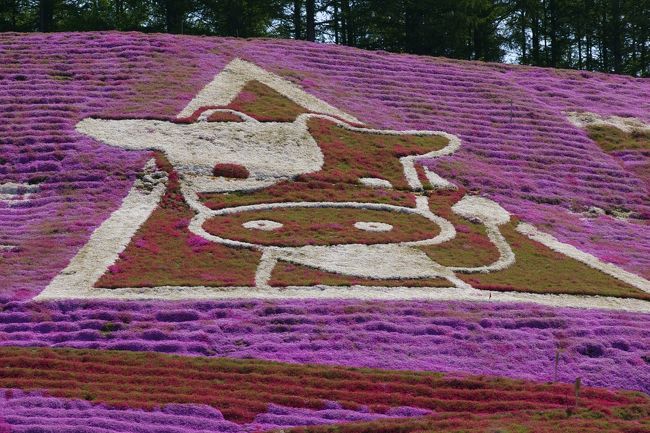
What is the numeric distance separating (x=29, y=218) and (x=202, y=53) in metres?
19.7

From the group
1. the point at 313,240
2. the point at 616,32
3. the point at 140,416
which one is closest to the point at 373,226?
the point at 313,240

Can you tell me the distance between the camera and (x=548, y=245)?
36.8 m

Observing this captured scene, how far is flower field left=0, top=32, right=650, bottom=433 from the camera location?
918 inches

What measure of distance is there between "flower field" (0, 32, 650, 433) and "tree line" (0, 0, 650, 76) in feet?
38.0

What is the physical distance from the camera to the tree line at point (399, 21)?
6756 centimetres

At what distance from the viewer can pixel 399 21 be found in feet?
228

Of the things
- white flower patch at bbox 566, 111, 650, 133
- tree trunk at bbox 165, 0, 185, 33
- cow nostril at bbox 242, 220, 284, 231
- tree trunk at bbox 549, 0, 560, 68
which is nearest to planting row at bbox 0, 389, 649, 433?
cow nostril at bbox 242, 220, 284, 231

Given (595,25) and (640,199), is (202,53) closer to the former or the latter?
(640,199)

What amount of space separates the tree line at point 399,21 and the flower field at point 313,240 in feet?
38.0

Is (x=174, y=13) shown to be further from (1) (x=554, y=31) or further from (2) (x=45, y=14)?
(1) (x=554, y=31)

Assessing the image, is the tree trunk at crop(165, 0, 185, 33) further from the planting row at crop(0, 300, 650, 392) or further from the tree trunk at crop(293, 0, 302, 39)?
the planting row at crop(0, 300, 650, 392)

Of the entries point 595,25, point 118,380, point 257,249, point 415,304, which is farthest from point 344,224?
point 595,25

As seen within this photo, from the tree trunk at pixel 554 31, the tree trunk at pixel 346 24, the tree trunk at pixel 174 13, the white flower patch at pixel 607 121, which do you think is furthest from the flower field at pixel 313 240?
the tree trunk at pixel 554 31

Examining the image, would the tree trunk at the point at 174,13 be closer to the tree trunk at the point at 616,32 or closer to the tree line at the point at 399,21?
the tree line at the point at 399,21
